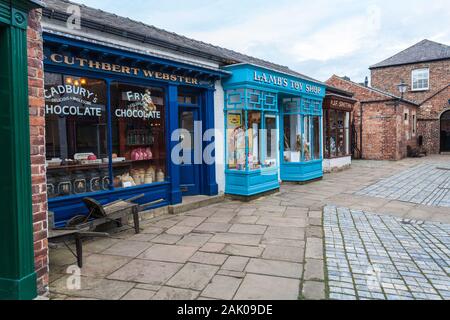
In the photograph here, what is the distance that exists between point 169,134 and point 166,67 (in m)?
1.36

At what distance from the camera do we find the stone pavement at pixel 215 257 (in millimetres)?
3404

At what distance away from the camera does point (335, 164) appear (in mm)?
14328

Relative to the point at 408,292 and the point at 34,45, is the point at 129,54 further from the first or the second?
the point at 408,292

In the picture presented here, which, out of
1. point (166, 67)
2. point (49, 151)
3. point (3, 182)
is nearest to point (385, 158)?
point (166, 67)

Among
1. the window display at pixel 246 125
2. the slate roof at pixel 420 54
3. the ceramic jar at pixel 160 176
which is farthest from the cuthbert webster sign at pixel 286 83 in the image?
the slate roof at pixel 420 54

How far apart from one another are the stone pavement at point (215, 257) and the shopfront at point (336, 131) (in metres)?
6.65

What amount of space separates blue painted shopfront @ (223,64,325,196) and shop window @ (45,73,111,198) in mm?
3365

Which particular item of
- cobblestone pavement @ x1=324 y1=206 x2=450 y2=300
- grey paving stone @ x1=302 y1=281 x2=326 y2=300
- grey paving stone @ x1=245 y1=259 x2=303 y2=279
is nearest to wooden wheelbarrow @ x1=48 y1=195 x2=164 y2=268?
grey paving stone @ x1=245 y1=259 x2=303 y2=279

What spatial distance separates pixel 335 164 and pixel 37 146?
13.0m

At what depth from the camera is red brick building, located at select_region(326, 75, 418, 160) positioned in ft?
61.3

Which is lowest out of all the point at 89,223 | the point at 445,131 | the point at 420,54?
the point at 89,223

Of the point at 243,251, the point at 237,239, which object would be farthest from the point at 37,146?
the point at 237,239

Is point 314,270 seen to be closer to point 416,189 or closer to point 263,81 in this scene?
point 263,81

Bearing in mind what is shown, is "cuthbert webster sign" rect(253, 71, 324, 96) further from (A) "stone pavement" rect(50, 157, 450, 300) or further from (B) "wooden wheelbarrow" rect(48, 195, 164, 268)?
(B) "wooden wheelbarrow" rect(48, 195, 164, 268)
